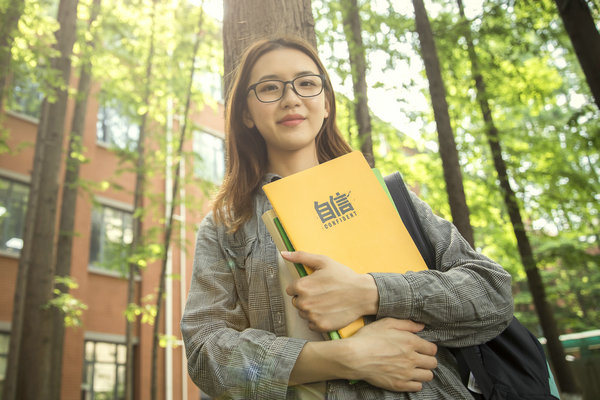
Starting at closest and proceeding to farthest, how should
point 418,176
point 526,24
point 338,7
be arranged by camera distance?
point 338,7 < point 526,24 < point 418,176

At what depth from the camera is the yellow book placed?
1.41 m

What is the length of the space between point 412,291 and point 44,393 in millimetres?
6935

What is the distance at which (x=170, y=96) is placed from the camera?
10195 millimetres

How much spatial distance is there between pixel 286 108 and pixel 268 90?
11 cm

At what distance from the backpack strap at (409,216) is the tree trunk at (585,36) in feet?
12.0

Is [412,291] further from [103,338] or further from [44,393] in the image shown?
[103,338]

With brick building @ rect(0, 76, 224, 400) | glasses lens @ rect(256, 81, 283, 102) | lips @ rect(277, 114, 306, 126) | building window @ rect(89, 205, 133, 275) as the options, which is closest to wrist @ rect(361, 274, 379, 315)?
lips @ rect(277, 114, 306, 126)

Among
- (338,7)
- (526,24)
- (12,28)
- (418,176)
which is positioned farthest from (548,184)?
(12,28)

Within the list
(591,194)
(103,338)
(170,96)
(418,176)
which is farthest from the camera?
(103,338)

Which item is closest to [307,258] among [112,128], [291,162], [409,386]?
[409,386]

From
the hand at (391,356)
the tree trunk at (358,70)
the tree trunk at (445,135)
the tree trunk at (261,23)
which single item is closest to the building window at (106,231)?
the tree trunk at (358,70)

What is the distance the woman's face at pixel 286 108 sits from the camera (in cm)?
174

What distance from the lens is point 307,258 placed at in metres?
1.33

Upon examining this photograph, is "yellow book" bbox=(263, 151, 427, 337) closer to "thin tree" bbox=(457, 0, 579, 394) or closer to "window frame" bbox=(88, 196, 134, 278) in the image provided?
"thin tree" bbox=(457, 0, 579, 394)
